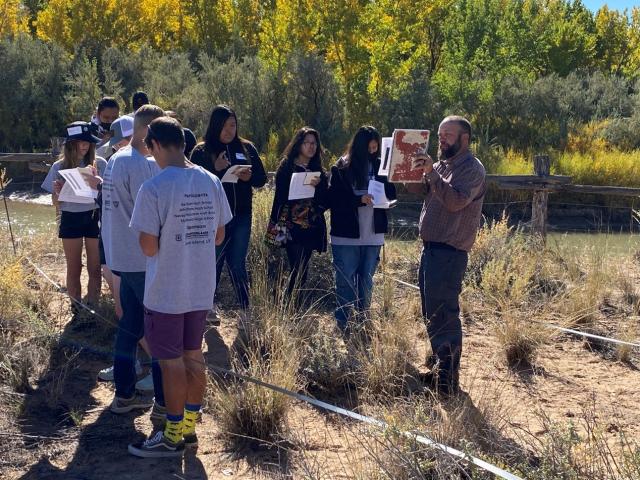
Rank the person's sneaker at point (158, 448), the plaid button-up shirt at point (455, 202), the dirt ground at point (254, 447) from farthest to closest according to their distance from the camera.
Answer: the plaid button-up shirt at point (455, 202)
the person's sneaker at point (158, 448)
the dirt ground at point (254, 447)

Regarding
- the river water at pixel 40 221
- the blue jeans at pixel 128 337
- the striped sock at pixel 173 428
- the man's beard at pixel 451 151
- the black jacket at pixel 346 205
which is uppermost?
the man's beard at pixel 451 151

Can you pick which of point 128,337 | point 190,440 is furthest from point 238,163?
point 190,440

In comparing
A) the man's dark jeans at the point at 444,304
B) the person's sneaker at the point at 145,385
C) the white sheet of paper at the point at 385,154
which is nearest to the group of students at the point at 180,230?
the person's sneaker at the point at 145,385

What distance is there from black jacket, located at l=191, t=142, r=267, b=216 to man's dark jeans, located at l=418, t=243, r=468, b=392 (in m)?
1.76

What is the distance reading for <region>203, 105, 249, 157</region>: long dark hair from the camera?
5801mm

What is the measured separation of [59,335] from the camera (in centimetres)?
537

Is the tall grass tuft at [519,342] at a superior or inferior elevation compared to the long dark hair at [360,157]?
inferior

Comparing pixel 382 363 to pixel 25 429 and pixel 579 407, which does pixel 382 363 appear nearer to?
pixel 579 407

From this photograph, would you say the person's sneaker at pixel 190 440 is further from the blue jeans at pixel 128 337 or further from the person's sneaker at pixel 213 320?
the person's sneaker at pixel 213 320

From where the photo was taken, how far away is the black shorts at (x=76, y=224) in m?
5.91

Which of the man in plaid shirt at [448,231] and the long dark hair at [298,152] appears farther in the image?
the long dark hair at [298,152]

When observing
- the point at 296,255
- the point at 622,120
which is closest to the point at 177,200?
the point at 296,255

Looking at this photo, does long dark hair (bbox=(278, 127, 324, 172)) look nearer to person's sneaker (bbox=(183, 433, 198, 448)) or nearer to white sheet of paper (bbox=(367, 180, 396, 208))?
white sheet of paper (bbox=(367, 180, 396, 208))

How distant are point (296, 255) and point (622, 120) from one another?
1933cm
